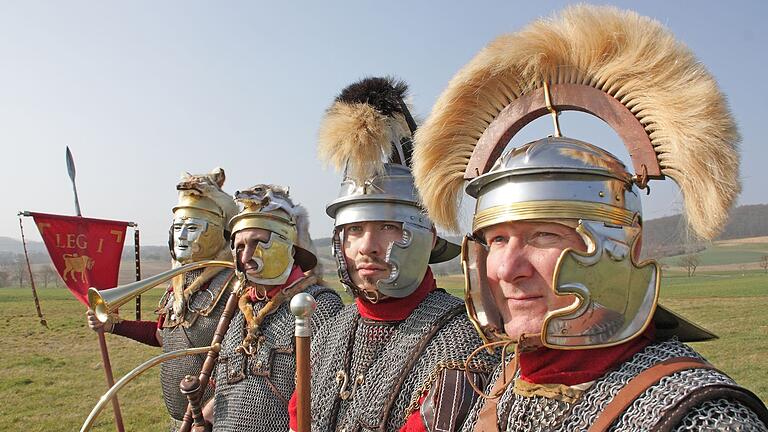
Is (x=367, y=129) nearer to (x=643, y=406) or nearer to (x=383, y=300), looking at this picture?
(x=383, y=300)

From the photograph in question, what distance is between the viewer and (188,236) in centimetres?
581

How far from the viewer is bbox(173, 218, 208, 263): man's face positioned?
19.1 feet

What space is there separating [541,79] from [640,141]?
433 millimetres

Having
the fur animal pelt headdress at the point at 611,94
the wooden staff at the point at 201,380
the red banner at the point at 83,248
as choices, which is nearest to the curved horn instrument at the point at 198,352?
the wooden staff at the point at 201,380

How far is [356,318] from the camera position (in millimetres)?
3633

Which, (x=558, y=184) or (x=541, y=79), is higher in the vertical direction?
(x=541, y=79)

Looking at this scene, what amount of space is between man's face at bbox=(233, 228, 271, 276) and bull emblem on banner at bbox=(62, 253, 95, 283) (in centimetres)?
212

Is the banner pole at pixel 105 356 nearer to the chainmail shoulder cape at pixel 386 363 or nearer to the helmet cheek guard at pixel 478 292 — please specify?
the chainmail shoulder cape at pixel 386 363

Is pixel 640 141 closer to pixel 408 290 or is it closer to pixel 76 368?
pixel 408 290

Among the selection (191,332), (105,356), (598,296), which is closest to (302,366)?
(598,296)

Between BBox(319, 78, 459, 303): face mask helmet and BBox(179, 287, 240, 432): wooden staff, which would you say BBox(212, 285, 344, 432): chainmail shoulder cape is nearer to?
BBox(179, 287, 240, 432): wooden staff

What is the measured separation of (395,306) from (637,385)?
1858mm

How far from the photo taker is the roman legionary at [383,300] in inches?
118

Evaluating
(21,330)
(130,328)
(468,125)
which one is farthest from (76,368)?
(468,125)
